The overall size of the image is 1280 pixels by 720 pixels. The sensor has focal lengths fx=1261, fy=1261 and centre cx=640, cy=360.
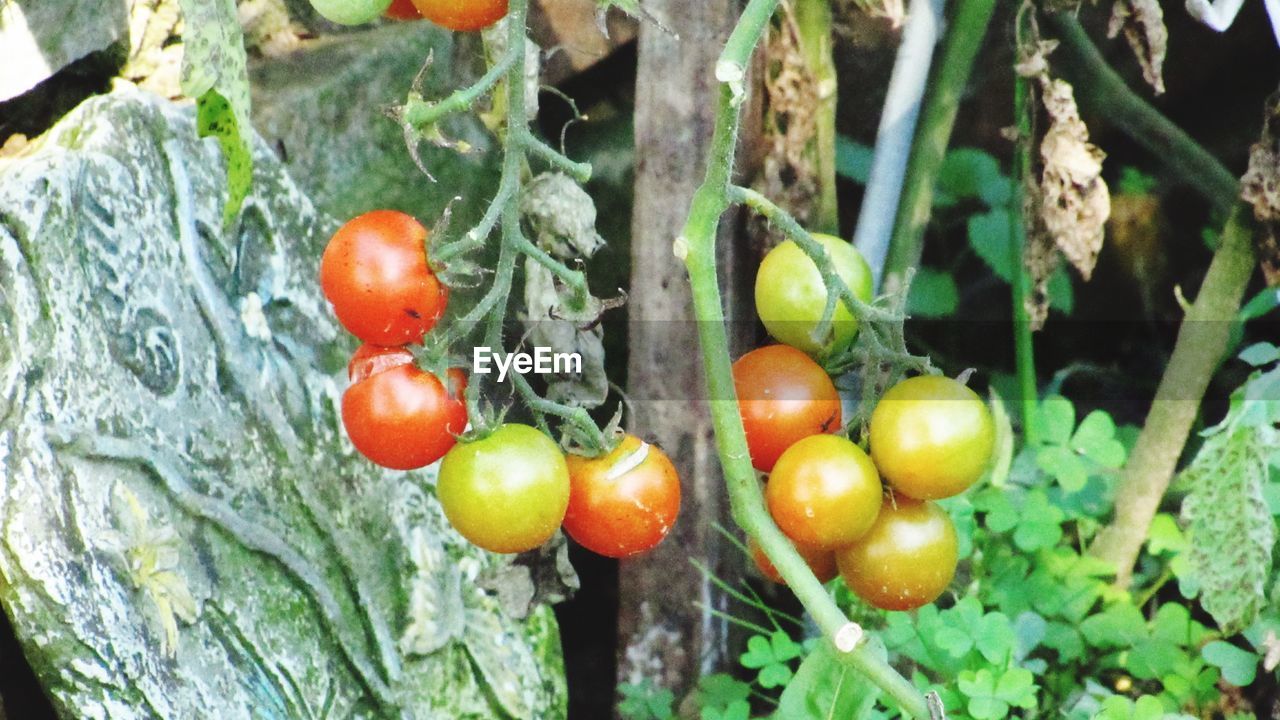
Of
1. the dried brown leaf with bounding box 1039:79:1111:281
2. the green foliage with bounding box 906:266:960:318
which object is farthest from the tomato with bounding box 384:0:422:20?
the green foliage with bounding box 906:266:960:318

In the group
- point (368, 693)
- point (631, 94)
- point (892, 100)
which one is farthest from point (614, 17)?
point (368, 693)

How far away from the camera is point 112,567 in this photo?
1.03 meters

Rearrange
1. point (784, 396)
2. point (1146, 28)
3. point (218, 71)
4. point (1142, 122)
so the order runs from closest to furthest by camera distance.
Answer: point (218, 71)
point (784, 396)
point (1146, 28)
point (1142, 122)

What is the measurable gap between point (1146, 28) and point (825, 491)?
0.73m

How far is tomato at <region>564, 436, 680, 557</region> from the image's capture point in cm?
91

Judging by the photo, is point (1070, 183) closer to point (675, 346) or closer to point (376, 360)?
point (675, 346)

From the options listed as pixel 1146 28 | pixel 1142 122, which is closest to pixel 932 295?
pixel 1142 122

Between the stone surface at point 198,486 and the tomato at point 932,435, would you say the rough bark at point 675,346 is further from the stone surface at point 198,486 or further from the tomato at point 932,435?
the tomato at point 932,435

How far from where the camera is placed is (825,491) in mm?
833

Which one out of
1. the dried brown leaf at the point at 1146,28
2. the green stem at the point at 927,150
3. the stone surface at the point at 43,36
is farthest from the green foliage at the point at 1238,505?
the stone surface at the point at 43,36

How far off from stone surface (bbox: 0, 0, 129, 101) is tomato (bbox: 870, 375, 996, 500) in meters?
0.97

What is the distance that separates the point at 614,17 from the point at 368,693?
3.01ft

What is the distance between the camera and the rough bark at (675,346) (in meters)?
1.42

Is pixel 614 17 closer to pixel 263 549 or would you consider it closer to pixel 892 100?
pixel 892 100
